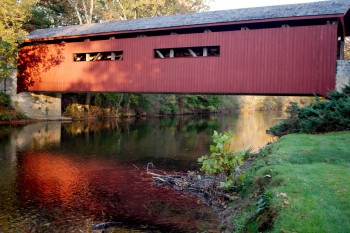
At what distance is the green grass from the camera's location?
14.6 feet

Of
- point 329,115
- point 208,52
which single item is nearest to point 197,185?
point 329,115

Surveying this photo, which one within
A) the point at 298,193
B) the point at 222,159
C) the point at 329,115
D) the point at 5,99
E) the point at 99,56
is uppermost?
the point at 99,56

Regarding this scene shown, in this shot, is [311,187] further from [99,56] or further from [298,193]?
[99,56]

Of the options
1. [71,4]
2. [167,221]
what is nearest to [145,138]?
[167,221]

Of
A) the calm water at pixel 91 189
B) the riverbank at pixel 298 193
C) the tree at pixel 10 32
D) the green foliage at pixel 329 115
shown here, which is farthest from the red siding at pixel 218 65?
the riverbank at pixel 298 193

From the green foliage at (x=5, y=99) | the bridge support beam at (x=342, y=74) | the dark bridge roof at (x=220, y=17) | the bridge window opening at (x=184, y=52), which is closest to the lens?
the bridge support beam at (x=342, y=74)

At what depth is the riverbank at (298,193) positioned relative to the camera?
14.8ft

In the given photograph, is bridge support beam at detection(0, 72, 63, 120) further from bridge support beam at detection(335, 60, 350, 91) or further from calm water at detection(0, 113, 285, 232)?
bridge support beam at detection(335, 60, 350, 91)

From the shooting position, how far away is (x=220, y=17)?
1560 cm

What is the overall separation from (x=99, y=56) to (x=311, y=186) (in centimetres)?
1673

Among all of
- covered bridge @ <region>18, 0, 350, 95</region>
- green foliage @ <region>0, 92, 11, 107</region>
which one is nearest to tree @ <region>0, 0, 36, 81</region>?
covered bridge @ <region>18, 0, 350, 95</region>

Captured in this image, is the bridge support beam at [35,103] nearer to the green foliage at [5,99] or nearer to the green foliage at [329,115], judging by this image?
the green foliage at [5,99]

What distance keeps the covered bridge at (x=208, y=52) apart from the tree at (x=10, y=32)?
1075 mm

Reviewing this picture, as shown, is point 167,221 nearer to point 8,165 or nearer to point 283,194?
point 283,194
